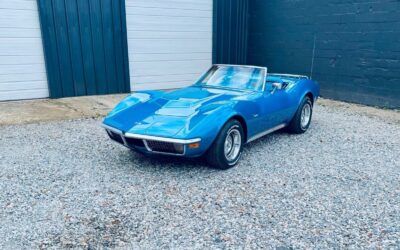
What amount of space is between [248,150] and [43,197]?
2.61 meters

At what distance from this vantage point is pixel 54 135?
5164 mm

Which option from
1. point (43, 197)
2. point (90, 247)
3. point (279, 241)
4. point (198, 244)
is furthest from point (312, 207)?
point (43, 197)

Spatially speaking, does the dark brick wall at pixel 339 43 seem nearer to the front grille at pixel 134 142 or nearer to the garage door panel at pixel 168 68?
the garage door panel at pixel 168 68

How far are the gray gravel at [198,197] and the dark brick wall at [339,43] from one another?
9.87ft

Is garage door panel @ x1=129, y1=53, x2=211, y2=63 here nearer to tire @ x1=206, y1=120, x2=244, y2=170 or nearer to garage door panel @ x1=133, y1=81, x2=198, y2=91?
garage door panel @ x1=133, y1=81, x2=198, y2=91

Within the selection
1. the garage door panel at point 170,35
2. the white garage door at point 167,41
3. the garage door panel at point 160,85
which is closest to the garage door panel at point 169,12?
the white garage door at point 167,41

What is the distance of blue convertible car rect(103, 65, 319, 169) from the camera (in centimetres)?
340

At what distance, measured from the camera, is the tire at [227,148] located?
360 centimetres

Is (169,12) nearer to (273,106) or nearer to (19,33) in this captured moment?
(19,33)

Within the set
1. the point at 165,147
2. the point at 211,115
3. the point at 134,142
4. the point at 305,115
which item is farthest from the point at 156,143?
the point at 305,115

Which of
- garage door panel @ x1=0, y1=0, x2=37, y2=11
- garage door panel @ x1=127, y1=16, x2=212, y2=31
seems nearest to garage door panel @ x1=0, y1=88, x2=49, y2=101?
garage door panel @ x1=0, y1=0, x2=37, y2=11

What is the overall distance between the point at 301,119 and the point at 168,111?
2.52m

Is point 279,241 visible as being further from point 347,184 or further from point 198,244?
point 347,184

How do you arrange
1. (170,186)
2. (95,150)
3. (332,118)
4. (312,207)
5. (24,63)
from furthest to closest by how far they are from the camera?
(24,63) < (332,118) < (95,150) < (170,186) < (312,207)
